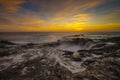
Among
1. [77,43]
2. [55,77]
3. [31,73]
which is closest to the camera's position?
[55,77]

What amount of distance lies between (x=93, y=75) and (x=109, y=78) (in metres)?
0.88

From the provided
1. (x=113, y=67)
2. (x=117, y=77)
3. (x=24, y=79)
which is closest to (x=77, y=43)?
(x=113, y=67)

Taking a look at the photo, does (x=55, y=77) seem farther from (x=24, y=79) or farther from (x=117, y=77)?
(x=117, y=77)

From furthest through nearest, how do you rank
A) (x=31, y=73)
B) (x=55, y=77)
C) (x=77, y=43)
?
(x=77, y=43) < (x=31, y=73) < (x=55, y=77)

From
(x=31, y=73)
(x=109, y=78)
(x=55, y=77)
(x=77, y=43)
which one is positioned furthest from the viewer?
(x=77, y=43)

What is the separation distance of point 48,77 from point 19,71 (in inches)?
94.2

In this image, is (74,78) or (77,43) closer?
(74,78)

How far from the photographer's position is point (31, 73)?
20.0ft

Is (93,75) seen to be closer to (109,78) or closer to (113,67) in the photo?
(109,78)

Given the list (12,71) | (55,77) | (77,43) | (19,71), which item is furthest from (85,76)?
(77,43)

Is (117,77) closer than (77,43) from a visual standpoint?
Answer: Yes

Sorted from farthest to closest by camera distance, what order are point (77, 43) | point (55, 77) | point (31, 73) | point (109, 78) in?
point (77, 43) < point (31, 73) < point (55, 77) < point (109, 78)

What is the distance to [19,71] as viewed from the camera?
21.0 ft

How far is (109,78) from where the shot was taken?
5.13 m
